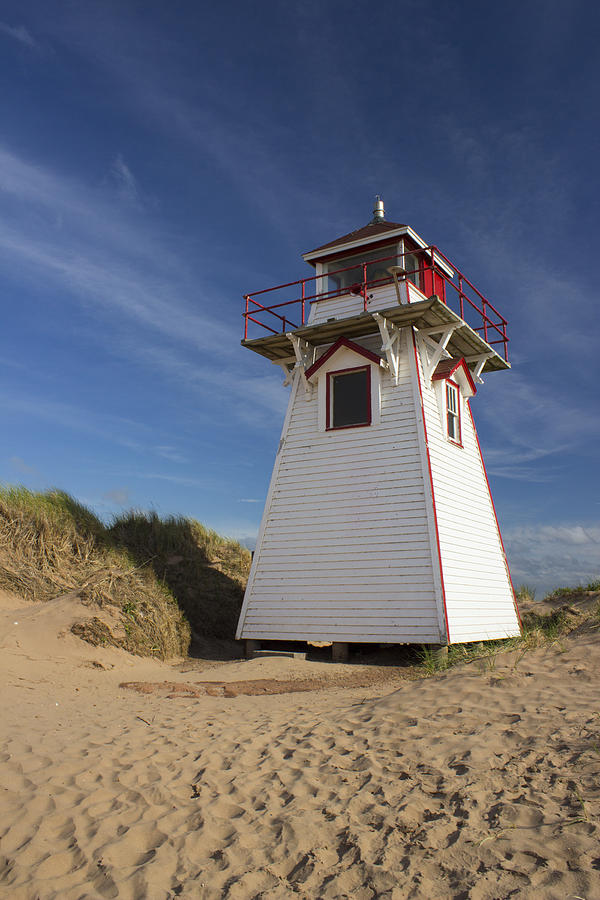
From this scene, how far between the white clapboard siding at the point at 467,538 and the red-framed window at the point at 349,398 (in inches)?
55.4

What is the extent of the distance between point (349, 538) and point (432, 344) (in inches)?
224

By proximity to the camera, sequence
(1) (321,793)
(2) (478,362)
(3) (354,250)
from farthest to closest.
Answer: (2) (478,362), (3) (354,250), (1) (321,793)

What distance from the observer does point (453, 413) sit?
16266 mm

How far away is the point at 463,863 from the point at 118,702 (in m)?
6.65

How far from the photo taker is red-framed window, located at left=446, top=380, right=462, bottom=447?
1591 cm

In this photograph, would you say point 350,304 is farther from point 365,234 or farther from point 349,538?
point 349,538

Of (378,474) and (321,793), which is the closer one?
(321,793)

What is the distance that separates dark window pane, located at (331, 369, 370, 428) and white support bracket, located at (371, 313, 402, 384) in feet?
2.51

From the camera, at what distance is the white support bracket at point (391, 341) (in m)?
14.5

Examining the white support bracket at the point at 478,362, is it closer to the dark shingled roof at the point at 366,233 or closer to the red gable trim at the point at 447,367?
the red gable trim at the point at 447,367

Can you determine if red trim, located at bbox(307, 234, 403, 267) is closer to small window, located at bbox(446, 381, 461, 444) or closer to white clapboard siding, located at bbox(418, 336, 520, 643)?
white clapboard siding, located at bbox(418, 336, 520, 643)

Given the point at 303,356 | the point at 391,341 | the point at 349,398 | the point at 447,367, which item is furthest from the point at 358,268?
the point at 349,398

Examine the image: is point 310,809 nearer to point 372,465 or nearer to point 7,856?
point 7,856

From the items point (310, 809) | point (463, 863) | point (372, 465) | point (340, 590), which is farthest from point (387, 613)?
point (463, 863)
